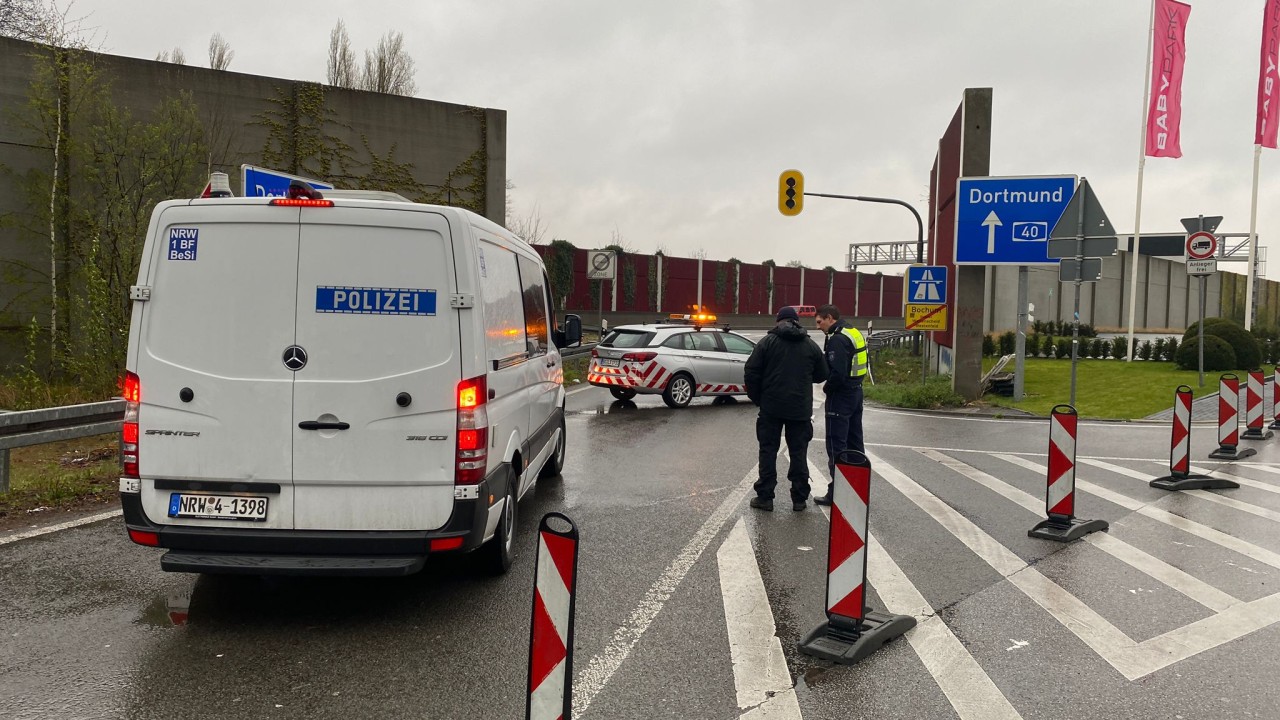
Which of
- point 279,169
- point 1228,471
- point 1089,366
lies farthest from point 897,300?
point 1228,471

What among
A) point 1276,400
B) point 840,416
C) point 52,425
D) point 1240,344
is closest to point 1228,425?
point 1276,400

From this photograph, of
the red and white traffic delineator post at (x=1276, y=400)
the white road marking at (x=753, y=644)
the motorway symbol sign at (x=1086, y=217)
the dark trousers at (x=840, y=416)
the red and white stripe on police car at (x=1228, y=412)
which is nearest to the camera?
the white road marking at (x=753, y=644)

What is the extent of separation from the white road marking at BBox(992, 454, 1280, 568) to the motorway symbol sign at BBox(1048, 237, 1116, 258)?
8.17 feet

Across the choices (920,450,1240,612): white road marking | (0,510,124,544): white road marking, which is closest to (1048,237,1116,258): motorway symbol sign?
(920,450,1240,612): white road marking

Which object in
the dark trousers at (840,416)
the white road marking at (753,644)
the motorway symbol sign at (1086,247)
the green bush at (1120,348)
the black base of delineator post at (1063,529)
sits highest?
the motorway symbol sign at (1086,247)

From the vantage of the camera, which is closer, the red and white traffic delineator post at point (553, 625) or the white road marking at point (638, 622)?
the red and white traffic delineator post at point (553, 625)

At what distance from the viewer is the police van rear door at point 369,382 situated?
4.86 m

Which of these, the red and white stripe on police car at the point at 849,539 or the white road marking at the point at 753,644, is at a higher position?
the red and white stripe on police car at the point at 849,539

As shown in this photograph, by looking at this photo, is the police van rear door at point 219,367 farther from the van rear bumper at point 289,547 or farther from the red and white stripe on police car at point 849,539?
the red and white stripe on police car at point 849,539

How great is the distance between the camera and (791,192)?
2353 cm

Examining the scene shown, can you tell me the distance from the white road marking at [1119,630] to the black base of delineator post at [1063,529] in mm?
518

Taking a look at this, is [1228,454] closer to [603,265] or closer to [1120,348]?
[603,265]

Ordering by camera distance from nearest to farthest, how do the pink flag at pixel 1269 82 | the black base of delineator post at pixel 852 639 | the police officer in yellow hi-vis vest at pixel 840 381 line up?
the black base of delineator post at pixel 852 639
the police officer in yellow hi-vis vest at pixel 840 381
the pink flag at pixel 1269 82

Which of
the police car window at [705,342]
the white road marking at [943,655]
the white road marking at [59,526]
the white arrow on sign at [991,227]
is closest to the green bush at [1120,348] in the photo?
the white arrow on sign at [991,227]
